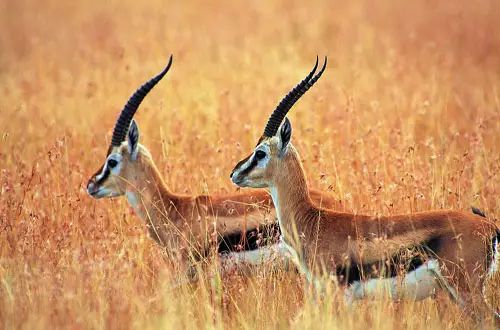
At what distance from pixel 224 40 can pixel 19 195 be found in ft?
32.4

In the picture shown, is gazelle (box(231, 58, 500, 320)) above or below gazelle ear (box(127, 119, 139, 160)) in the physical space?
below

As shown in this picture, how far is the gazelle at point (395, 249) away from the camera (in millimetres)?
6969

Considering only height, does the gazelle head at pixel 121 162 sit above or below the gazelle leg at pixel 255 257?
above

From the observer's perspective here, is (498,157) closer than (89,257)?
No

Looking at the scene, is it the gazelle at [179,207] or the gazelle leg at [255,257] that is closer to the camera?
the gazelle leg at [255,257]

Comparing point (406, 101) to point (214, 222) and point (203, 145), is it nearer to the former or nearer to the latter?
point (203, 145)

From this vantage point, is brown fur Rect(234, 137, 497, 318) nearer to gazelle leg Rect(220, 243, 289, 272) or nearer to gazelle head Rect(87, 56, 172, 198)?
gazelle leg Rect(220, 243, 289, 272)

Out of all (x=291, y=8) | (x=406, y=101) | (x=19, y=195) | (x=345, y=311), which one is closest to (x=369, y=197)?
(x=345, y=311)

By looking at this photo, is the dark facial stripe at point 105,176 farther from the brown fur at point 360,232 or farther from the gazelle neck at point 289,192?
the gazelle neck at point 289,192

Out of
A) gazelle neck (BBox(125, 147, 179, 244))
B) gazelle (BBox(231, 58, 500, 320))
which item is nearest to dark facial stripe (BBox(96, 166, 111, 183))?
gazelle neck (BBox(125, 147, 179, 244))

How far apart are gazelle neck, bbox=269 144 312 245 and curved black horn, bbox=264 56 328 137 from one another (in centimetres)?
21

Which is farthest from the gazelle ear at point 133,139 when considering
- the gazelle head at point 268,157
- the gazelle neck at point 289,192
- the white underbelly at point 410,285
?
the white underbelly at point 410,285

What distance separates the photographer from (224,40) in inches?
749

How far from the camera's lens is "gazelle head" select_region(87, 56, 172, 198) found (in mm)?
8867
